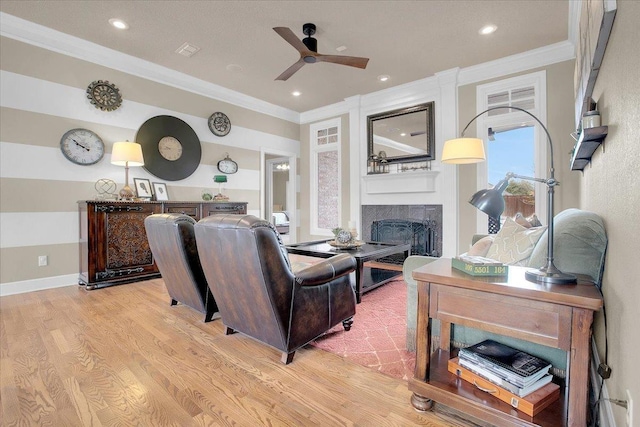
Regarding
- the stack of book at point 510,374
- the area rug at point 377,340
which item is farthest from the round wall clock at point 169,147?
the stack of book at point 510,374

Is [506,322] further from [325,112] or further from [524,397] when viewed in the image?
[325,112]

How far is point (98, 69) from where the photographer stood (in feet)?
13.2

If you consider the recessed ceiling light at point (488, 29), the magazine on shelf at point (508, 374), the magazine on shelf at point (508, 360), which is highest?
the recessed ceiling light at point (488, 29)

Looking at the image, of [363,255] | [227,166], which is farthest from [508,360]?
[227,166]

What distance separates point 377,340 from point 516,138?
378 centimetres

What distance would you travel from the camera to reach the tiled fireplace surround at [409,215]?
498 cm

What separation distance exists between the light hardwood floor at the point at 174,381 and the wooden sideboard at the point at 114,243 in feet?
3.42

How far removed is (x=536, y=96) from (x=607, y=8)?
3.55 m

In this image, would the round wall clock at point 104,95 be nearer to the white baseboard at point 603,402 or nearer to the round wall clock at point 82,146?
the round wall clock at point 82,146

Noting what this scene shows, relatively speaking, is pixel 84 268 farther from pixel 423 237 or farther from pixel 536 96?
pixel 536 96

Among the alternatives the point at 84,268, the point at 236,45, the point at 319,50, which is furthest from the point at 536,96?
the point at 84,268

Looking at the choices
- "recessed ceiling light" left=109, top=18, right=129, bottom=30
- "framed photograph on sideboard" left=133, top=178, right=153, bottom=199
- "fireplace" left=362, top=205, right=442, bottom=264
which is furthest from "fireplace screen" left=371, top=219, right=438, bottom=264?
"recessed ceiling light" left=109, top=18, right=129, bottom=30

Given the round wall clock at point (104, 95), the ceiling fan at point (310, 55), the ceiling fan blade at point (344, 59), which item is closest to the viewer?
the ceiling fan at point (310, 55)

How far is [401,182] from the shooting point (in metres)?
5.32
